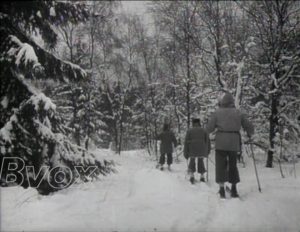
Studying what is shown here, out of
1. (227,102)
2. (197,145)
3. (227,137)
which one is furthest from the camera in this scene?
(197,145)

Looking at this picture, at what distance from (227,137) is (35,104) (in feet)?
11.3

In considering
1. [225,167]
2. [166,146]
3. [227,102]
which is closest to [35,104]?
[227,102]

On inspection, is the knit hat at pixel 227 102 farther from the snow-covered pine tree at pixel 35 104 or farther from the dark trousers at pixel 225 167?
the snow-covered pine tree at pixel 35 104

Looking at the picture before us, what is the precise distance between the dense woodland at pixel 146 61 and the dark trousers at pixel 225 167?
2412 millimetres

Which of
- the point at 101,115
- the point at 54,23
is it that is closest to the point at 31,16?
the point at 54,23

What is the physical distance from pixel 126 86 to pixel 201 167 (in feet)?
69.1

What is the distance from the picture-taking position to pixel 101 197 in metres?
6.74

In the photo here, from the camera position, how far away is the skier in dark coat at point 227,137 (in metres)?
7.14

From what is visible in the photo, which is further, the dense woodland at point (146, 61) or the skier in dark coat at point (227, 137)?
the dense woodland at point (146, 61)

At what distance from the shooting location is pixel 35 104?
23.0 feet

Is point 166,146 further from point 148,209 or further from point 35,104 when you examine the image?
point 148,209

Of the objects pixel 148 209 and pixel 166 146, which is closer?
pixel 148 209

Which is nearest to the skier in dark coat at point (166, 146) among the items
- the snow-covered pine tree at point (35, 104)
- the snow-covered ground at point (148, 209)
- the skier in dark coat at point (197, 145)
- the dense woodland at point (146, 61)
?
the dense woodland at point (146, 61)

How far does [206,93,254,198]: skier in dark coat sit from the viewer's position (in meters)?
7.14
